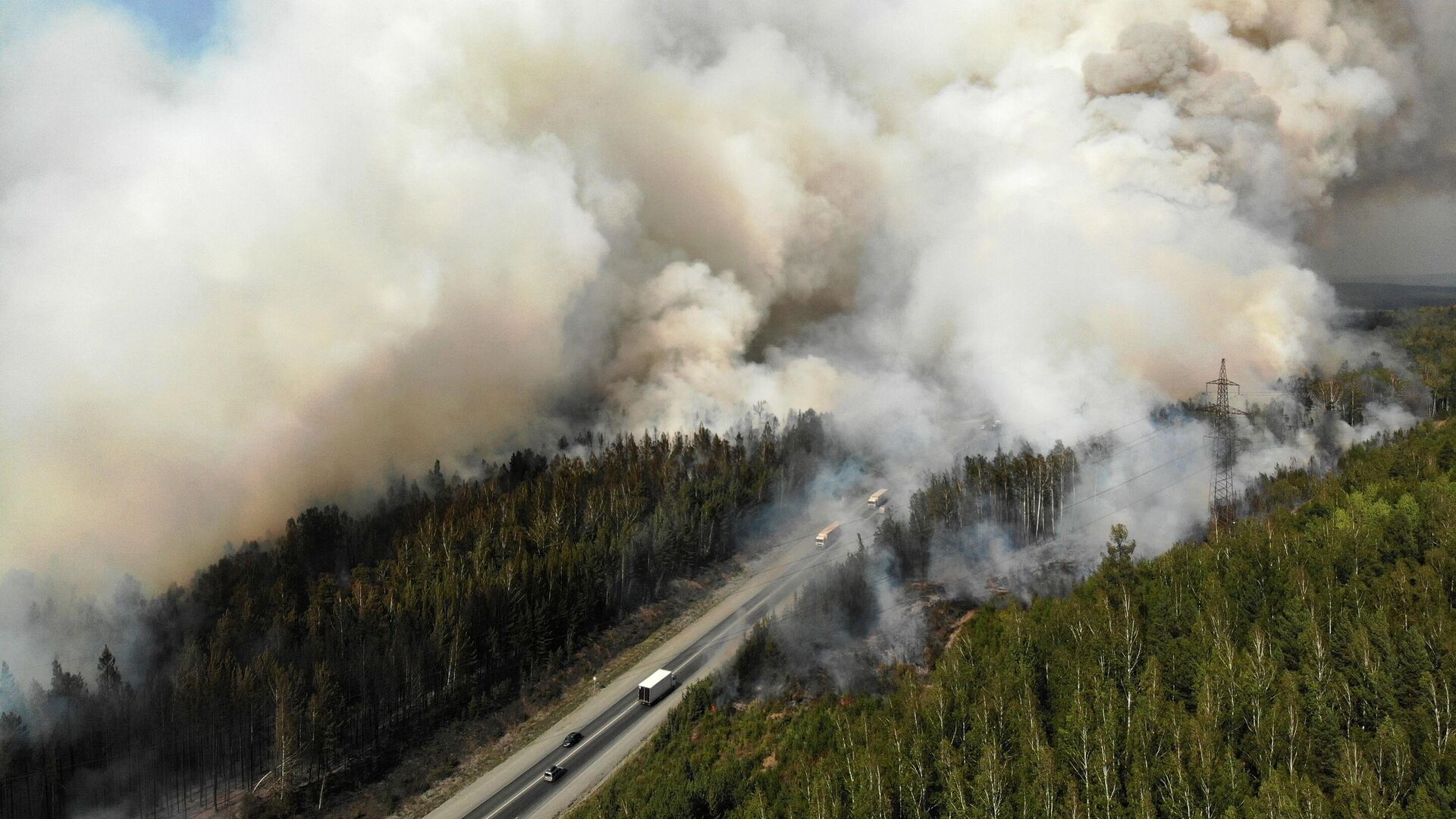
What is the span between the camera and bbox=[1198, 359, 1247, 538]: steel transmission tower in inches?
1935

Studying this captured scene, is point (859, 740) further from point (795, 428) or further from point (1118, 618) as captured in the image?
point (795, 428)

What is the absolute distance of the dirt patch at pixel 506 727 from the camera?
30.7 m

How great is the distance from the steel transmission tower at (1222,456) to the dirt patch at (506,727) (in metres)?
34.2

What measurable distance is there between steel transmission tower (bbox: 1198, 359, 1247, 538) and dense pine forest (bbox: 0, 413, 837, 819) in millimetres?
32542

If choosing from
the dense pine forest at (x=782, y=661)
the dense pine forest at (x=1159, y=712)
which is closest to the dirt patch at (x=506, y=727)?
the dense pine forest at (x=782, y=661)

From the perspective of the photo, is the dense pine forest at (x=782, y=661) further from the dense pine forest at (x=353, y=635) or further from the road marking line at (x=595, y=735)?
the road marking line at (x=595, y=735)

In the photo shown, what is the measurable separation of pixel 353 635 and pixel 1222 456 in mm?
58790

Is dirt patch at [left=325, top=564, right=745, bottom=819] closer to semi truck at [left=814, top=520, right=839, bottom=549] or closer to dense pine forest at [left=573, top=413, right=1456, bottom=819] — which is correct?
dense pine forest at [left=573, top=413, right=1456, bottom=819]

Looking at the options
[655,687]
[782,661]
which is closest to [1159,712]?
[782,661]

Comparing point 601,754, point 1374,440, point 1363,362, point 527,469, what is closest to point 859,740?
point 601,754

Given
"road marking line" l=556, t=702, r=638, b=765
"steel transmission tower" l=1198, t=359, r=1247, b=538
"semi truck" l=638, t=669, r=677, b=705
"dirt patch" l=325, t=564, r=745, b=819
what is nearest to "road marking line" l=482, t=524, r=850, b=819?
"road marking line" l=556, t=702, r=638, b=765

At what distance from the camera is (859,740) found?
2911cm

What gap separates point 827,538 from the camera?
5634 cm

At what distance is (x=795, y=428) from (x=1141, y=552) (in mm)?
34211
